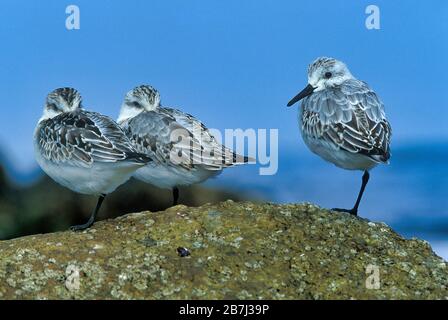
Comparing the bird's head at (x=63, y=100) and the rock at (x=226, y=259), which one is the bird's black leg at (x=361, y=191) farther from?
the bird's head at (x=63, y=100)

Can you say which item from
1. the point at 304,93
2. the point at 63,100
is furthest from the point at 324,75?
the point at 63,100

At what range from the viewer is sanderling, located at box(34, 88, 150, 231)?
1020cm

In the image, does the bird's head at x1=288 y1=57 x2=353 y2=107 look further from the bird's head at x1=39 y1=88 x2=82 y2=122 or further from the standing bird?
the bird's head at x1=39 y1=88 x2=82 y2=122

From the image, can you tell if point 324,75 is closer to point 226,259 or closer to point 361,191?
point 361,191

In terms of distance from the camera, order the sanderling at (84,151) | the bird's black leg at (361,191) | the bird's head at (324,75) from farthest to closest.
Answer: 1. the bird's head at (324,75)
2. the bird's black leg at (361,191)
3. the sanderling at (84,151)

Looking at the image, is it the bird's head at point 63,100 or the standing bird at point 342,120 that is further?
the standing bird at point 342,120

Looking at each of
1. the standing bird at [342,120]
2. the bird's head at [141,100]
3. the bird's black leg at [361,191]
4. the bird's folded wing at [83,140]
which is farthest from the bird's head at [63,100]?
the bird's black leg at [361,191]

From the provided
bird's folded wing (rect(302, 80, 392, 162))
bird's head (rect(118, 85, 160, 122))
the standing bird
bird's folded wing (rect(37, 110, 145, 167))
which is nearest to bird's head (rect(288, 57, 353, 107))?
the standing bird

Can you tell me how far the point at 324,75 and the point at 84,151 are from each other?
421 cm

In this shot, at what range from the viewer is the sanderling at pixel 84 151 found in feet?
33.4

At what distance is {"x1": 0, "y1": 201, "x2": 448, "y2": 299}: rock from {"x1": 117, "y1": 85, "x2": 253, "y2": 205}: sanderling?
3.28 ft

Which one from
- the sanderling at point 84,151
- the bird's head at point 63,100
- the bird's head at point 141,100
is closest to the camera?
the sanderling at point 84,151

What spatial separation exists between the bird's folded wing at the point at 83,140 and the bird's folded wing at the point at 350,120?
2.96 meters
